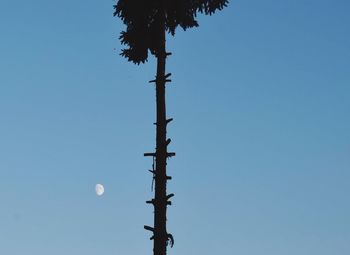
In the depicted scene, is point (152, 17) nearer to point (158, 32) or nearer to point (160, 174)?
point (158, 32)

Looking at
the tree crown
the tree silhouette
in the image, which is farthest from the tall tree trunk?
the tree crown

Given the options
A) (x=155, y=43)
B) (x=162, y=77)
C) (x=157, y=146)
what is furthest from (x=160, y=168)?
(x=155, y=43)

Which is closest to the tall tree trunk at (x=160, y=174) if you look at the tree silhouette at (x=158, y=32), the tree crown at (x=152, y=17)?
the tree silhouette at (x=158, y=32)

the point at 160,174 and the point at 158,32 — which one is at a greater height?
the point at 158,32

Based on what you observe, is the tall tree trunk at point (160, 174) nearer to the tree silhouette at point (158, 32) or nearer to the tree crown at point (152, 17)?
the tree silhouette at point (158, 32)

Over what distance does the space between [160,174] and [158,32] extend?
4.62m

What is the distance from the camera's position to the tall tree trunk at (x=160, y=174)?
1178cm

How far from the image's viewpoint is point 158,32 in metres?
14.4

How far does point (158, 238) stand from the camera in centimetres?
1175

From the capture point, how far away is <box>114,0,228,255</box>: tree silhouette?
1228cm

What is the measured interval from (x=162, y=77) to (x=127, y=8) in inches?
117

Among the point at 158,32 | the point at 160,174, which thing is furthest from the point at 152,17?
the point at 160,174

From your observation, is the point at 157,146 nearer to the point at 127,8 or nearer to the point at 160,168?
the point at 160,168

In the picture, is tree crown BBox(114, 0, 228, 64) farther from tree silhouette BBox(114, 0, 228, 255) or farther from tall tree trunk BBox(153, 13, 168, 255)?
tall tree trunk BBox(153, 13, 168, 255)
